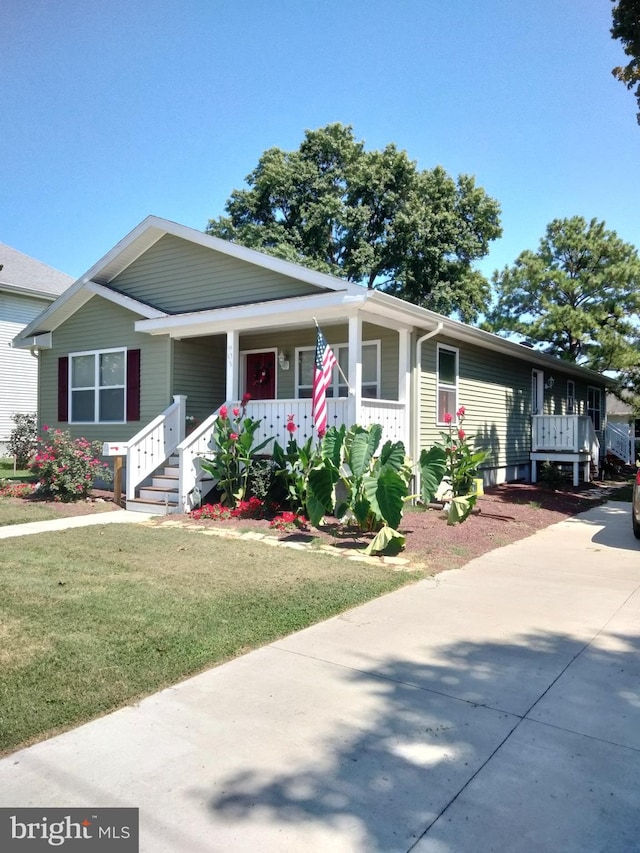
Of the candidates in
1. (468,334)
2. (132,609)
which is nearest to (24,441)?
(468,334)

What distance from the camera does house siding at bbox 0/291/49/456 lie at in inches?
803

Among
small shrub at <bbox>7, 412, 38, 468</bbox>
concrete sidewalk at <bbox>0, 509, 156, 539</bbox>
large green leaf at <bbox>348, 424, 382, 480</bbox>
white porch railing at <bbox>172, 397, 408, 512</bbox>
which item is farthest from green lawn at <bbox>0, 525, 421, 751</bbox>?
small shrub at <bbox>7, 412, 38, 468</bbox>

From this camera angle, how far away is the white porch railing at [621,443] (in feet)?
80.1

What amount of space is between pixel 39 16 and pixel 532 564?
457 inches

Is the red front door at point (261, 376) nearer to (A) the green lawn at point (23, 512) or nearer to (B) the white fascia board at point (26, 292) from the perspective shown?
(A) the green lawn at point (23, 512)

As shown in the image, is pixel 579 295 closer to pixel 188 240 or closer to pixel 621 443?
pixel 621 443

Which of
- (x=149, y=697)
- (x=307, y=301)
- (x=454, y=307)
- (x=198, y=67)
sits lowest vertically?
(x=149, y=697)

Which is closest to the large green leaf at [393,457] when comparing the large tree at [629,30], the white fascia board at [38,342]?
the large tree at [629,30]

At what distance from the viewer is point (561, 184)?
14.5m

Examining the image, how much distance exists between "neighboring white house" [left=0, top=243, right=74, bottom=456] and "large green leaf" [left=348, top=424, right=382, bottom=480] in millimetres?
16395

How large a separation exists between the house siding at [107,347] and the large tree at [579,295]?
49.0ft

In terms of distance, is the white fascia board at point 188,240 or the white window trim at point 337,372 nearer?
the white fascia board at point 188,240

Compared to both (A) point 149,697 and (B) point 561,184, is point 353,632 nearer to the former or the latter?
(A) point 149,697

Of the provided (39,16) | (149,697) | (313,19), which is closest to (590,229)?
(313,19)
